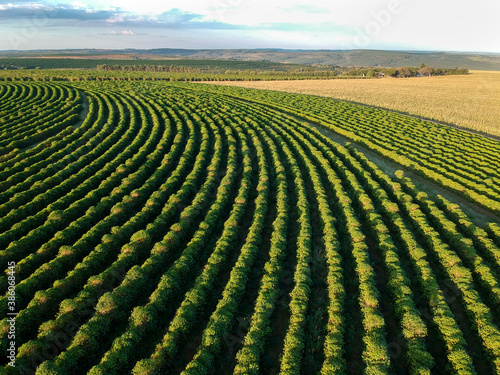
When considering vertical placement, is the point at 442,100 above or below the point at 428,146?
above

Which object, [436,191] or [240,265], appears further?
[436,191]

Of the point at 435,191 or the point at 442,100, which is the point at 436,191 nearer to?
the point at 435,191

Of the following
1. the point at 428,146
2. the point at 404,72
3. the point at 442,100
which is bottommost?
the point at 428,146

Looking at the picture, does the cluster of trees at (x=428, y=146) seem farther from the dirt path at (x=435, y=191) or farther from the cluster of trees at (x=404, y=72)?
the cluster of trees at (x=404, y=72)

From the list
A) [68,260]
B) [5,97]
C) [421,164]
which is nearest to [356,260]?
[68,260]

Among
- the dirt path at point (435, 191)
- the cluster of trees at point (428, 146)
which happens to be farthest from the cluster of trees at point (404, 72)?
the dirt path at point (435, 191)

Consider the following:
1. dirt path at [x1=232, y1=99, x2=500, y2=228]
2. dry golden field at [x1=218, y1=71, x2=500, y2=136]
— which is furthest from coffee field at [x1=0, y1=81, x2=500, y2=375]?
dry golden field at [x1=218, y1=71, x2=500, y2=136]

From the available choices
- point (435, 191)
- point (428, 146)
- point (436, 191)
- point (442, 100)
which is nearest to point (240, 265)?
point (435, 191)

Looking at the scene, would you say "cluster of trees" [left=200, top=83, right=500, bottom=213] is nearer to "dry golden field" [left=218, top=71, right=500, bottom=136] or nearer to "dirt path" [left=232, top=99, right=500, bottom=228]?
"dirt path" [left=232, top=99, right=500, bottom=228]

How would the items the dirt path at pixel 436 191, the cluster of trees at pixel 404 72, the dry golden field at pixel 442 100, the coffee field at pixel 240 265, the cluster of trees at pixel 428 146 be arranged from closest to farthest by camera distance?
the coffee field at pixel 240 265 → the dirt path at pixel 436 191 → the cluster of trees at pixel 428 146 → the dry golden field at pixel 442 100 → the cluster of trees at pixel 404 72
